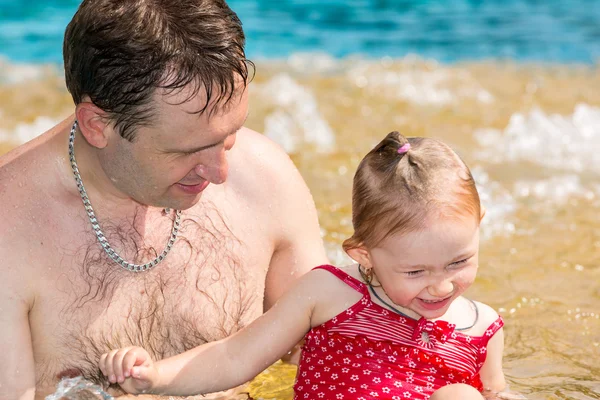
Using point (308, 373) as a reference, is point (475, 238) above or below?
above

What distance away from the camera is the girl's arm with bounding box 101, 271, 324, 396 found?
2895mm

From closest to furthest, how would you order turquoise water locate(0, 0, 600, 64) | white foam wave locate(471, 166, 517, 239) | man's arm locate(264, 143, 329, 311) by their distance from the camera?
man's arm locate(264, 143, 329, 311) → white foam wave locate(471, 166, 517, 239) → turquoise water locate(0, 0, 600, 64)

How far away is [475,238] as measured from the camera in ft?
9.04

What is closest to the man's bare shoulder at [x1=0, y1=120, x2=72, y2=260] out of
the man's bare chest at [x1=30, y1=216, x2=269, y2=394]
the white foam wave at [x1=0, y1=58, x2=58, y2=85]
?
the man's bare chest at [x1=30, y1=216, x2=269, y2=394]

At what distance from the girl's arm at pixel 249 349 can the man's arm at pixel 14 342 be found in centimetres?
40

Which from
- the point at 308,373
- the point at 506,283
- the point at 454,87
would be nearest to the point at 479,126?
the point at 454,87

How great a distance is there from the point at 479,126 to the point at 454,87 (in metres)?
1.41

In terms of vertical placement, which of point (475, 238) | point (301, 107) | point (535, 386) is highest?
point (301, 107)

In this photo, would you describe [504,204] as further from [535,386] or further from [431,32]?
[431,32]

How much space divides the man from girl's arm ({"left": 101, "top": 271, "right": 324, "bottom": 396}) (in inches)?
6.4

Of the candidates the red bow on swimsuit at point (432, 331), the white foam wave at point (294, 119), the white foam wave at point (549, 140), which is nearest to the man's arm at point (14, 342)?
the red bow on swimsuit at point (432, 331)

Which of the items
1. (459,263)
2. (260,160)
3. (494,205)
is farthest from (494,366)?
(494,205)

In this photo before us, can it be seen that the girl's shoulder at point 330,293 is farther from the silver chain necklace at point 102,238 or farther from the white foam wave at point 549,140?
the white foam wave at point 549,140

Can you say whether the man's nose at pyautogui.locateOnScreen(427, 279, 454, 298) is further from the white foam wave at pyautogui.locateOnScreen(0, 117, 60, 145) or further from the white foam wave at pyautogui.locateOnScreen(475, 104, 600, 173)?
the white foam wave at pyautogui.locateOnScreen(0, 117, 60, 145)
